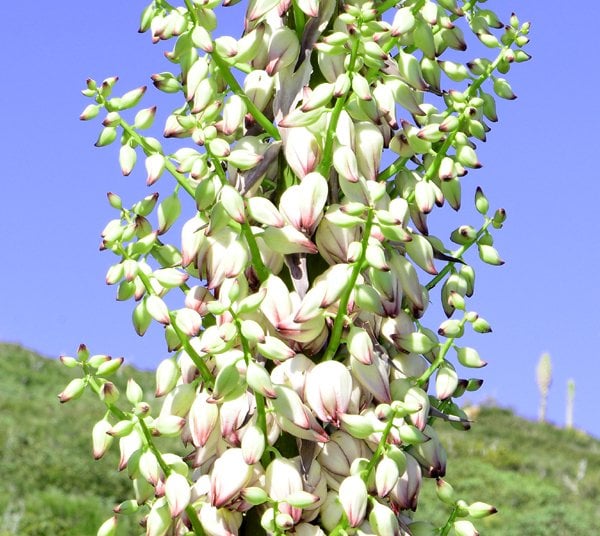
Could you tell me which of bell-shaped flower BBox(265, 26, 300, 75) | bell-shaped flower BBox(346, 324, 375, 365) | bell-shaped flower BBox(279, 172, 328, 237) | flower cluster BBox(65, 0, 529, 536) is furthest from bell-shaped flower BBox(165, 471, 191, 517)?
bell-shaped flower BBox(265, 26, 300, 75)

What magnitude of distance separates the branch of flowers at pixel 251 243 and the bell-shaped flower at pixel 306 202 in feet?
0.21

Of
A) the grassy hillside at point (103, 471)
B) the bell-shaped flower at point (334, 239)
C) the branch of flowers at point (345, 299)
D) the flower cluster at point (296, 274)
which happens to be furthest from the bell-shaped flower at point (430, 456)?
the grassy hillside at point (103, 471)

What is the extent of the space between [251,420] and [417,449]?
1.05 ft

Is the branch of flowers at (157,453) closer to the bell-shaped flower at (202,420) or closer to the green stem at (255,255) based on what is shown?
the bell-shaped flower at (202,420)

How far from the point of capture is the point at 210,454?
178 cm

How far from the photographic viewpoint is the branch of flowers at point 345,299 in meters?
1.60

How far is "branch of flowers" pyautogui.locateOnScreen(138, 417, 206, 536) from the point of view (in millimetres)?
1721

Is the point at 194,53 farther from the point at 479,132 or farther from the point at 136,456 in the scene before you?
the point at 136,456

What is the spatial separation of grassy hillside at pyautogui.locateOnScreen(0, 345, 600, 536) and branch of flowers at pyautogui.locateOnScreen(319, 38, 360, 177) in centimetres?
586

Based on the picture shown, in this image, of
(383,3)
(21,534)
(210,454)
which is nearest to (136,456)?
(210,454)

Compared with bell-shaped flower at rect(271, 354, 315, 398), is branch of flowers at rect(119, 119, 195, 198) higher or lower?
higher

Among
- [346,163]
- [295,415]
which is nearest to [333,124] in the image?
[346,163]

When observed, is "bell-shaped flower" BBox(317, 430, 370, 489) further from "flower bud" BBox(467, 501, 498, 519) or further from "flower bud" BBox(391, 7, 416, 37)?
"flower bud" BBox(391, 7, 416, 37)

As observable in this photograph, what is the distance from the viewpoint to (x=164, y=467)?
1.74 meters
